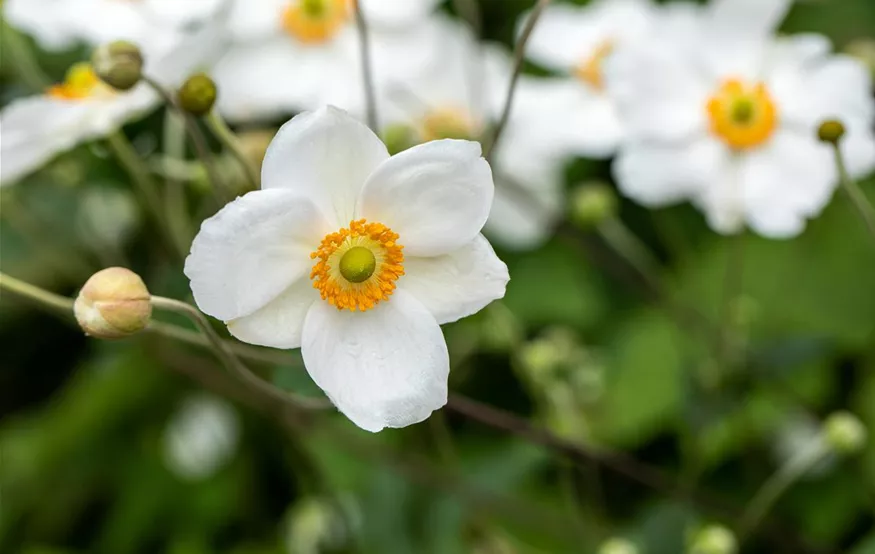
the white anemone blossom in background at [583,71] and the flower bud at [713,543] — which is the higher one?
the white anemone blossom in background at [583,71]

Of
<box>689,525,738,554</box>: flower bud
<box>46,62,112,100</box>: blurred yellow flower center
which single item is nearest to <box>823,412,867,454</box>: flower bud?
<box>689,525,738,554</box>: flower bud

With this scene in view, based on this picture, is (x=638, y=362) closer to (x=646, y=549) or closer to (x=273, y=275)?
(x=646, y=549)

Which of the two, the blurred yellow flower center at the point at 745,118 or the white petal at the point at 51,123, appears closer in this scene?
the white petal at the point at 51,123

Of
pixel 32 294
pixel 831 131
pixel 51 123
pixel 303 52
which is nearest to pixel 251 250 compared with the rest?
pixel 32 294

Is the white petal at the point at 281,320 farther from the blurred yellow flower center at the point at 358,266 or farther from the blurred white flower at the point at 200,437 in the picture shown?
the blurred white flower at the point at 200,437

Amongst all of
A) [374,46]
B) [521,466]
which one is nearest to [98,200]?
[374,46]

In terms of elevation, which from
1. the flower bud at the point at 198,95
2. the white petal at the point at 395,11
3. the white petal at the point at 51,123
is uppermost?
the flower bud at the point at 198,95

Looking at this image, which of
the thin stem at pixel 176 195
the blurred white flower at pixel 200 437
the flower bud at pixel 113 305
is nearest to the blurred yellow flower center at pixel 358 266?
the flower bud at pixel 113 305
